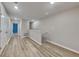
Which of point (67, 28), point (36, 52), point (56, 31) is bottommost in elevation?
Result: point (36, 52)

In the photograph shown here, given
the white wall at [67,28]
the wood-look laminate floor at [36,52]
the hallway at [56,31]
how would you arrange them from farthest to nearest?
1. the white wall at [67,28]
2. the hallway at [56,31]
3. the wood-look laminate floor at [36,52]

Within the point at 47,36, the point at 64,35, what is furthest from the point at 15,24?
the point at 64,35

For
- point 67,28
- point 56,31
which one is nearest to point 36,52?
point 67,28

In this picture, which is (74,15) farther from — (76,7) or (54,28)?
(54,28)

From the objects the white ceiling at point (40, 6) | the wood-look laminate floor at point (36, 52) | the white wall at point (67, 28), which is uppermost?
the white ceiling at point (40, 6)

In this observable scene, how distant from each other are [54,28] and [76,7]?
2.81 meters

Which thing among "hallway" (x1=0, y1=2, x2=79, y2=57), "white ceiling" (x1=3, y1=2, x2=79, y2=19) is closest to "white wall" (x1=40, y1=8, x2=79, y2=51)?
"hallway" (x1=0, y1=2, x2=79, y2=57)

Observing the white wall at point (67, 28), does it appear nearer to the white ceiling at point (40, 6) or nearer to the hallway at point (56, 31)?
the hallway at point (56, 31)

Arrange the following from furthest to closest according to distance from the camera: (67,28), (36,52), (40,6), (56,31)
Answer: (56,31)
(67,28)
(40,6)
(36,52)

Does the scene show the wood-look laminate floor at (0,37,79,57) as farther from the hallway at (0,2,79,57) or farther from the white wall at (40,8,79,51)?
the white wall at (40,8,79,51)

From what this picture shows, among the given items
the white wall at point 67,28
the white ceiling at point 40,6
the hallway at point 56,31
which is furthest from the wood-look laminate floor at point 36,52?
the white ceiling at point 40,6

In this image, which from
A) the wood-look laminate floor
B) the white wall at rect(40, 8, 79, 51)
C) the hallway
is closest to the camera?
the wood-look laminate floor

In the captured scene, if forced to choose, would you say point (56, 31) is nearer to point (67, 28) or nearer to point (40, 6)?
point (67, 28)

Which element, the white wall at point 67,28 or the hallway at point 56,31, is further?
the white wall at point 67,28
